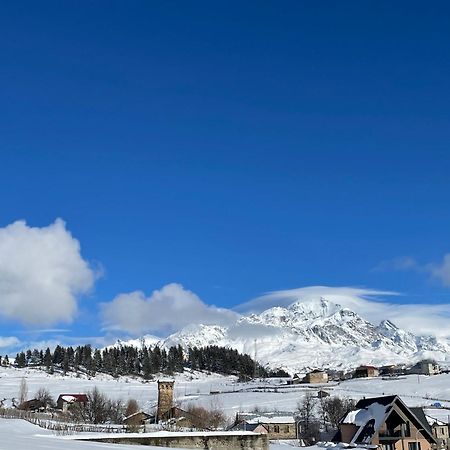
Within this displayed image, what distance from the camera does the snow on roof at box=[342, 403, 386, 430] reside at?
5391 centimetres

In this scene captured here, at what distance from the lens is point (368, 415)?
55812mm

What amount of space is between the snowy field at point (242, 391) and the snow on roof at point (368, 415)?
1570 inches

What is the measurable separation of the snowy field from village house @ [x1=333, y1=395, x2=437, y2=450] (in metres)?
41.5

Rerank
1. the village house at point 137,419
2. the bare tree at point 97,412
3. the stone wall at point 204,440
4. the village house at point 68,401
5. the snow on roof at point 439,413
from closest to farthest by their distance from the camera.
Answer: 1. the stone wall at point 204,440
2. the village house at point 137,419
3. the bare tree at point 97,412
4. the snow on roof at point 439,413
5. the village house at point 68,401

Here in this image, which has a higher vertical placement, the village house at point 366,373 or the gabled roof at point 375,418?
the village house at point 366,373

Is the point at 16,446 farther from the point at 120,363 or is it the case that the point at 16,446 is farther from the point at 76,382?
the point at 120,363

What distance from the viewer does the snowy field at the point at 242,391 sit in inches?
4109

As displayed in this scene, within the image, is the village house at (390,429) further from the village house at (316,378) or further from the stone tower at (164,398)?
the village house at (316,378)

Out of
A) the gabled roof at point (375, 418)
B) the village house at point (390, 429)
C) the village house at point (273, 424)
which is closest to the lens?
the village house at point (390, 429)

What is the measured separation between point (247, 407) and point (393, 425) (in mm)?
53256

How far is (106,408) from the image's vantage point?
82.7 metres

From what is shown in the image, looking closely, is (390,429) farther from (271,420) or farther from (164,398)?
(164,398)

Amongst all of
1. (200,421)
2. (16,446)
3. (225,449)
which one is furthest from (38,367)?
(16,446)

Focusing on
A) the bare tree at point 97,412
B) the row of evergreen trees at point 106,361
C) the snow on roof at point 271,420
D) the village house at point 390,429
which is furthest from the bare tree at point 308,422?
the row of evergreen trees at point 106,361
